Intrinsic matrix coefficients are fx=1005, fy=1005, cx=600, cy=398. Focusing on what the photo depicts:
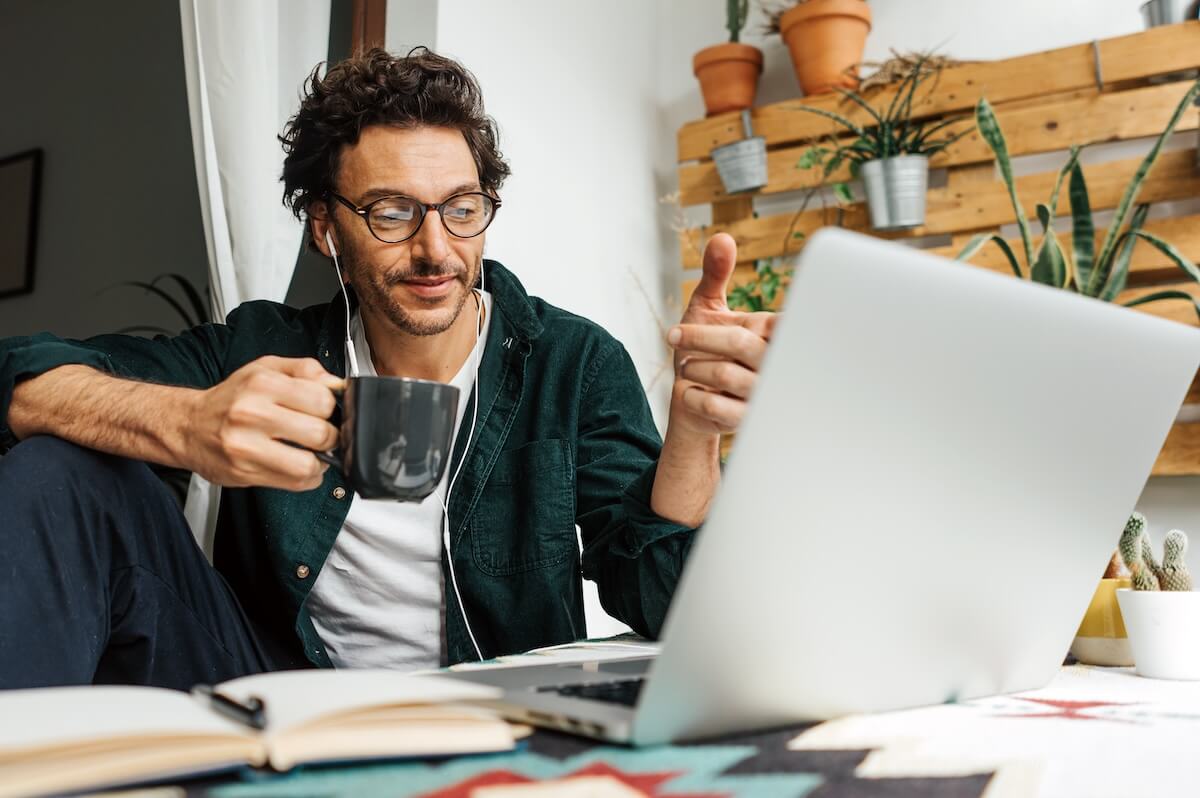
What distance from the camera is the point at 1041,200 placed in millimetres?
2486

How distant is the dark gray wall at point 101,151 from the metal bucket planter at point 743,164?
5.34 feet

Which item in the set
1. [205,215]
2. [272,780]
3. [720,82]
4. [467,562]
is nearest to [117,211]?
[205,215]

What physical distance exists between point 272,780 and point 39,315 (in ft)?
11.4

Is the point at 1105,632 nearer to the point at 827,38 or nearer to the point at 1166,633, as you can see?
the point at 1166,633

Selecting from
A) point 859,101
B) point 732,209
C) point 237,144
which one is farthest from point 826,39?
point 237,144

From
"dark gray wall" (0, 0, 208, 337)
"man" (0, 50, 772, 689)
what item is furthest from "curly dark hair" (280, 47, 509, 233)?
"dark gray wall" (0, 0, 208, 337)

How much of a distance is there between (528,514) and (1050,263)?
4.86 feet

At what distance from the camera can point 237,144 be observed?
1896 millimetres

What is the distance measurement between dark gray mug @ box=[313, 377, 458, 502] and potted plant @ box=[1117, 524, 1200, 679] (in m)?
0.59

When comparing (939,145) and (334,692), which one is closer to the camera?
(334,692)

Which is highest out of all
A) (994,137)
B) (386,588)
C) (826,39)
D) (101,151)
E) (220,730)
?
(826,39)

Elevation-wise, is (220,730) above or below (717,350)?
below

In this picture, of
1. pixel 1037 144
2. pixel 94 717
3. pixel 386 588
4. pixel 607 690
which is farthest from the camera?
pixel 1037 144

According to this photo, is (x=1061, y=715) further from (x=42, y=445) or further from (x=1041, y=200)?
(x=1041, y=200)
